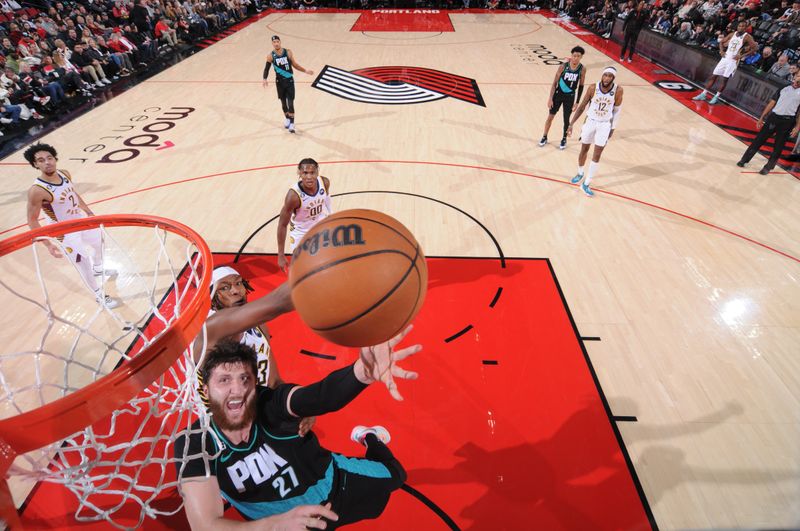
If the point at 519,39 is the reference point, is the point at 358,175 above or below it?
below

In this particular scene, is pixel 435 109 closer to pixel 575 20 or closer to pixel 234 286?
pixel 234 286

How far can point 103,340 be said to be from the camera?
13.2 feet

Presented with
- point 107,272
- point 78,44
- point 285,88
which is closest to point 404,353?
point 107,272

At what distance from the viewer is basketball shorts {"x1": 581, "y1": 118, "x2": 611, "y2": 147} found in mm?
5914

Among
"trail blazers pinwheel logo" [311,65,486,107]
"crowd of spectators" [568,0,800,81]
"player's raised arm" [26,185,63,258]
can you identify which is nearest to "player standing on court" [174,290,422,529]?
"player's raised arm" [26,185,63,258]

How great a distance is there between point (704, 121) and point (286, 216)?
8593 millimetres

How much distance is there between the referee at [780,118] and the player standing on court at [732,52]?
3047 millimetres

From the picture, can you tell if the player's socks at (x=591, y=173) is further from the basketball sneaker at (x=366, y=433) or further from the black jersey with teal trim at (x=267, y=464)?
the black jersey with teal trim at (x=267, y=464)

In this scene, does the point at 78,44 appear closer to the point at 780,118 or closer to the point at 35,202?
the point at 35,202

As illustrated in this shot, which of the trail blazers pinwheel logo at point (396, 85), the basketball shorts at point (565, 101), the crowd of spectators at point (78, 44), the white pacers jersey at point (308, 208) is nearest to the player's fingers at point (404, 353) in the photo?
the white pacers jersey at point (308, 208)

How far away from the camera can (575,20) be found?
1848 centimetres

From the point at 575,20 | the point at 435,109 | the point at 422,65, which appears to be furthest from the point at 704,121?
the point at 575,20

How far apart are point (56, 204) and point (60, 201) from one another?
0.04 meters

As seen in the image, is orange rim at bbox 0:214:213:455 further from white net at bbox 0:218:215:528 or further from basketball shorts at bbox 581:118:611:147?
basketball shorts at bbox 581:118:611:147
